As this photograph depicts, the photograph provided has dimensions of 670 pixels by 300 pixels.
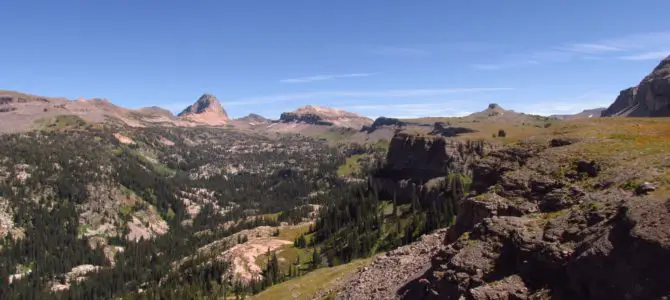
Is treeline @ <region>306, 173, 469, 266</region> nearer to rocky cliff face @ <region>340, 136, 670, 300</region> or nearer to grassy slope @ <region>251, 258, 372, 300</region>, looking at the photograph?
grassy slope @ <region>251, 258, 372, 300</region>

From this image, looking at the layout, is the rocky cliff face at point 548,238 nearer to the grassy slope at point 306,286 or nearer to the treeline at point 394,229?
the grassy slope at point 306,286

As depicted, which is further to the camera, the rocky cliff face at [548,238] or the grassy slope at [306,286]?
the grassy slope at [306,286]

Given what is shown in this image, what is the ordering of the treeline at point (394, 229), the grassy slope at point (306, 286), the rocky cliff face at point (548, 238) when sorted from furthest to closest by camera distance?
the treeline at point (394, 229), the grassy slope at point (306, 286), the rocky cliff face at point (548, 238)

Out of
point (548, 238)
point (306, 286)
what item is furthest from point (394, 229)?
point (548, 238)

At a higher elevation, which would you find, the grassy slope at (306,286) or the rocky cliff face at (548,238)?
the rocky cliff face at (548,238)

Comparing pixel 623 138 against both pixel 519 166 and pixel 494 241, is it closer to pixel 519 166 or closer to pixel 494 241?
pixel 519 166

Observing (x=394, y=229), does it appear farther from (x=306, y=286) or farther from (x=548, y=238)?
(x=548, y=238)

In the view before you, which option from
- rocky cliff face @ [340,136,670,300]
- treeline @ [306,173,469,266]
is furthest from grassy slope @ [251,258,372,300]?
treeline @ [306,173,469,266]

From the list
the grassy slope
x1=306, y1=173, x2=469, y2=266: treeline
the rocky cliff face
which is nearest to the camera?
the rocky cliff face

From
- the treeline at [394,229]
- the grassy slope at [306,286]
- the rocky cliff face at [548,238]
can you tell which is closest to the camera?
the rocky cliff face at [548,238]

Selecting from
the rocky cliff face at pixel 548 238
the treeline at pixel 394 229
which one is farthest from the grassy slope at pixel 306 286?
the treeline at pixel 394 229

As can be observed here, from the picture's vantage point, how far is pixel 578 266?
32.0m

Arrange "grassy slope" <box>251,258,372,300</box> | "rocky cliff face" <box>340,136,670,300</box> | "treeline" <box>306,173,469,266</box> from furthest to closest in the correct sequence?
"treeline" <box>306,173,469,266</box>
"grassy slope" <box>251,258,372,300</box>
"rocky cliff face" <box>340,136,670,300</box>

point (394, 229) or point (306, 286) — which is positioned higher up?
point (306, 286)
